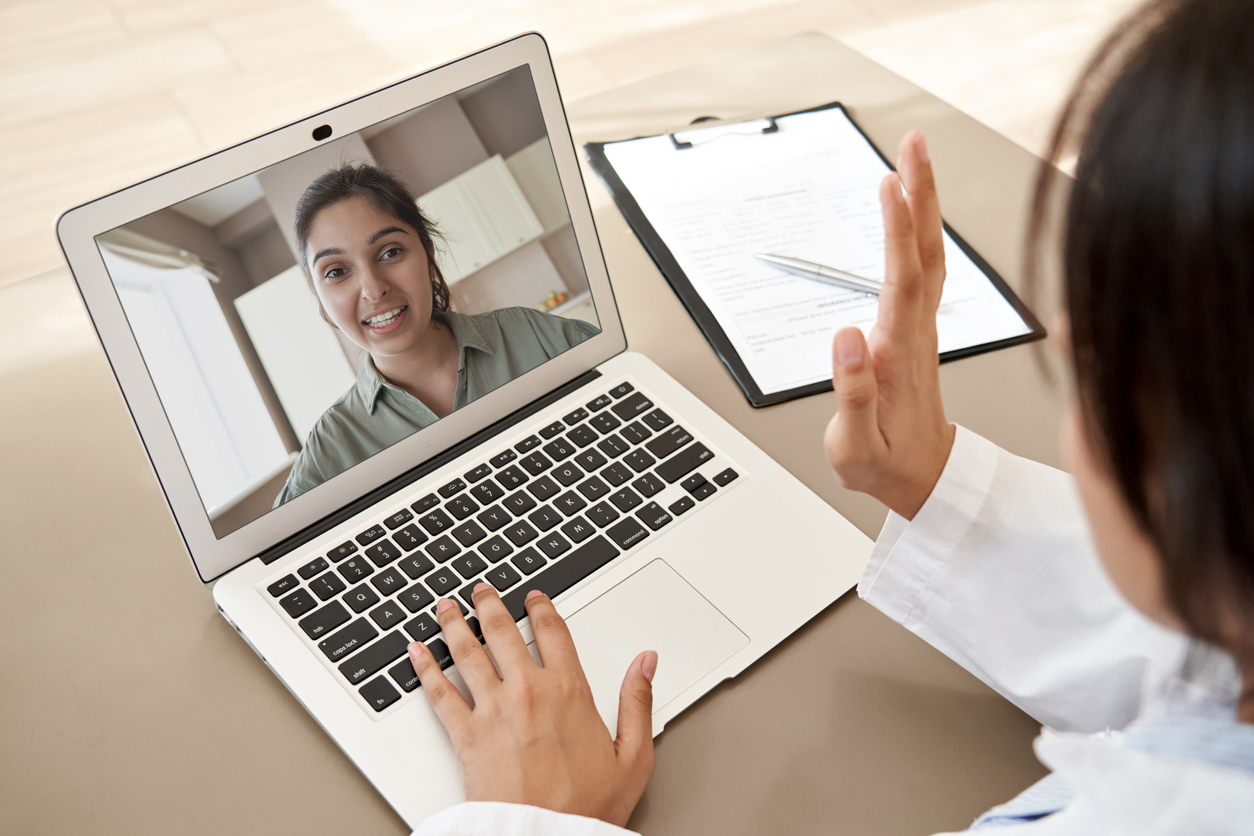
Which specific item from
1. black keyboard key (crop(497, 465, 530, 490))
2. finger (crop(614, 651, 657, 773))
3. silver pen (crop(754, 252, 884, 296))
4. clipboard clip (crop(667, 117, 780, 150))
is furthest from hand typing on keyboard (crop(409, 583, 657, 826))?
clipboard clip (crop(667, 117, 780, 150))

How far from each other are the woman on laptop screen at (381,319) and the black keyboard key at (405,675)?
0.47 ft

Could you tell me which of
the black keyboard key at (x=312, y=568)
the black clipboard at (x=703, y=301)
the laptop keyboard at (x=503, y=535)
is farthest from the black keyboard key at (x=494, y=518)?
the black clipboard at (x=703, y=301)

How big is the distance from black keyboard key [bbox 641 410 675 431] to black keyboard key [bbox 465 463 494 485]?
11 centimetres

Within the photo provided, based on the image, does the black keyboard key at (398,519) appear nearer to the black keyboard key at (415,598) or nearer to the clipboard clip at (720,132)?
the black keyboard key at (415,598)

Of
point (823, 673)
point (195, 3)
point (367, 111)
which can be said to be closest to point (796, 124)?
point (367, 111)

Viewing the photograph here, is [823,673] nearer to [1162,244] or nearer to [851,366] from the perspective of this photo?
[851,366]

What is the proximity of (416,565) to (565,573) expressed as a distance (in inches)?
3.7

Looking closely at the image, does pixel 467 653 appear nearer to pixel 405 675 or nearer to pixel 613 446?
pixel 405 675

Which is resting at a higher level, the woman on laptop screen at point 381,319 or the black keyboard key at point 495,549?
the woman on laptop screen at point 381,319

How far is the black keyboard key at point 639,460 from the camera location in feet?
2.08

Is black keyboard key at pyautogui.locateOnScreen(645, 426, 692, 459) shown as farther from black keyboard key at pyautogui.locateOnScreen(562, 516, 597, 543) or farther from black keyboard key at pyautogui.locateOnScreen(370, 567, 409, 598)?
black keyboard key at pyautogui.locateOnScreen(370, 567, 409, 598)

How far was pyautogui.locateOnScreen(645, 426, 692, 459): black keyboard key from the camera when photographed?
2.12 ft

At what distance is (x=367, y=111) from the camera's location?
1.92 feet

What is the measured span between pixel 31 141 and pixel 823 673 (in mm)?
2007
